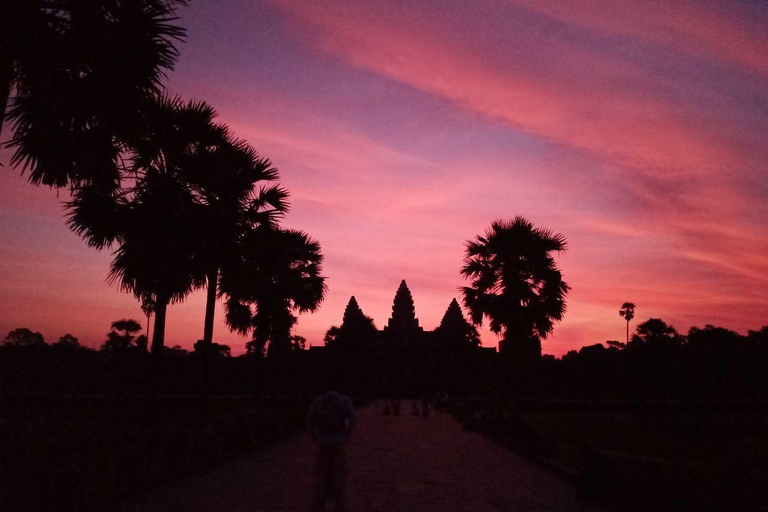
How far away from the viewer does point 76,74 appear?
773cm

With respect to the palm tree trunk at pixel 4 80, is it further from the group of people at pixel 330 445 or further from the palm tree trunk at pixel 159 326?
the palm tree trunk at pixel 159 326

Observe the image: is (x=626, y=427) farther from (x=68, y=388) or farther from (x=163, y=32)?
(x=68, y=388)

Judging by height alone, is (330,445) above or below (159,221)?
below

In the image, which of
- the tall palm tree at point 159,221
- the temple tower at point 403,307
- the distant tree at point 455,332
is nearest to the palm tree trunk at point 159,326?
the tall palm tree at point 159,221

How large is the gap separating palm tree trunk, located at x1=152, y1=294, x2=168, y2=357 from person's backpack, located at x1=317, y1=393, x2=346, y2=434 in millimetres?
8369

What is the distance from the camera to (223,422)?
573 inches

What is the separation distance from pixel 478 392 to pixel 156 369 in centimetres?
4547

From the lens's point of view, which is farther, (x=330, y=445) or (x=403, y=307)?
(x=403, y=307)

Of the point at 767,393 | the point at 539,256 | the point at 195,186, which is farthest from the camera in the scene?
the point at 767,393

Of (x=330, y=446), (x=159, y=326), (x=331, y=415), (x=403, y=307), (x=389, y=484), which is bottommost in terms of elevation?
(x=389, y=484)

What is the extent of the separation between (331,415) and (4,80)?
5572 millimetres

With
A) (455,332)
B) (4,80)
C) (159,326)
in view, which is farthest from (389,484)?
(455,332)

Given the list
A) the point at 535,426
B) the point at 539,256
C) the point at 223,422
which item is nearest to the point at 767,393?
the point at 535,426

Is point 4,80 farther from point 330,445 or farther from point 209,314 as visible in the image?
point 209,314
